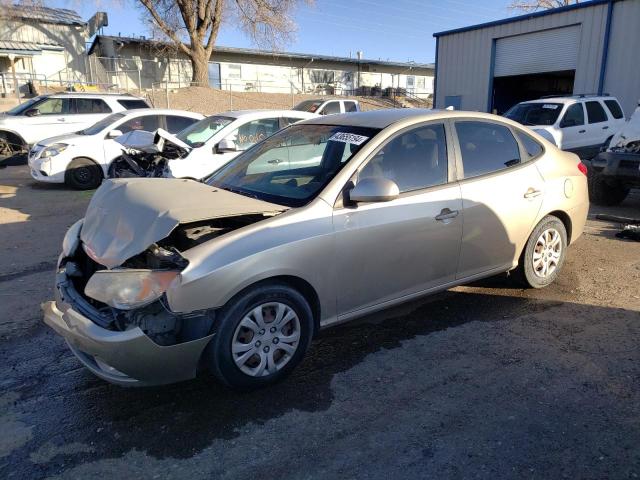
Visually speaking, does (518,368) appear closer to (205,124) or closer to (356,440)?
(356,440)

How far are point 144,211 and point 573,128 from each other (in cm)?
1165

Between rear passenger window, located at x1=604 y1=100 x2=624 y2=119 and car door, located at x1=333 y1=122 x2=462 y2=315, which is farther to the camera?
rear passenger window, located at x1=604 y1=100 x2=624 y2=119

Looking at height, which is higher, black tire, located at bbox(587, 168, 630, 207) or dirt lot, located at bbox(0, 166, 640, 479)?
black tire, located at bbox(587, 168, 630, 207)

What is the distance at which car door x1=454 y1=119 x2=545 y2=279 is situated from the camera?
417 centimetres

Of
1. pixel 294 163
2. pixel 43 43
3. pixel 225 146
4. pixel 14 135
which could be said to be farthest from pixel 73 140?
pixel 43 43

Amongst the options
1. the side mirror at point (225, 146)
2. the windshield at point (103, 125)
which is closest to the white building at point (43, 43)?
the windshield at point (103, 125)

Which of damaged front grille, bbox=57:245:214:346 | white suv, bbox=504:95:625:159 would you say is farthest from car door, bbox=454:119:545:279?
white suv, bbox=504:95:625:159

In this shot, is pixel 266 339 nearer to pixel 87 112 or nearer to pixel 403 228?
pixel 403 228

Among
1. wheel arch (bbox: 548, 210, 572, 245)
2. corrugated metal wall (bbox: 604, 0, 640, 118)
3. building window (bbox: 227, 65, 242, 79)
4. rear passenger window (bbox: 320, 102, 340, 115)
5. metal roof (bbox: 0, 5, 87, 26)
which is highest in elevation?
metal roof (bbox: 0, 5, 87, 26)

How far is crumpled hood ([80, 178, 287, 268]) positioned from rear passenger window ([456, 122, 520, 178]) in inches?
67.3

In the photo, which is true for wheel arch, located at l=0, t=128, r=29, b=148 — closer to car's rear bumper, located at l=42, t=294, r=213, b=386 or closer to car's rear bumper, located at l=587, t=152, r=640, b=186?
car's rear bumper, located at l=42, t=294, r=213, b=386

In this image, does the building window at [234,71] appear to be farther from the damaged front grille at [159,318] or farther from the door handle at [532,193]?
the damaged front grille at [159,318]

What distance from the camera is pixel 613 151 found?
8141 mm

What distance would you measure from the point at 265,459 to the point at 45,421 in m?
1.36
